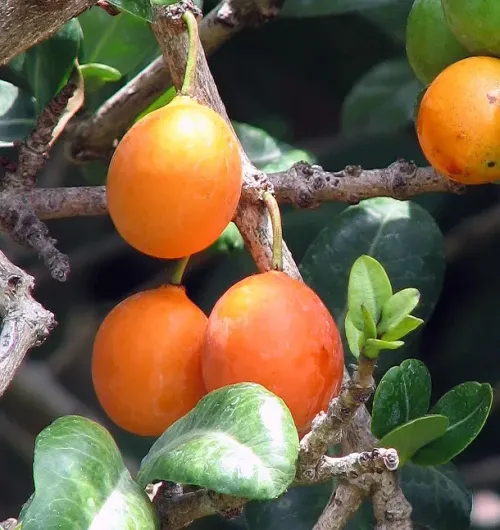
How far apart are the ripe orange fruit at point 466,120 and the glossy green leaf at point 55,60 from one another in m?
0.36

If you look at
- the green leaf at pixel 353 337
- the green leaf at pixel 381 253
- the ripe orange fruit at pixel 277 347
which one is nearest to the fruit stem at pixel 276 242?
the ripe orange fruit at pixel 277 347

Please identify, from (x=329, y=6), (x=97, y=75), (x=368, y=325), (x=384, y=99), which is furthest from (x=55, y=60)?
(x=368, y=325)

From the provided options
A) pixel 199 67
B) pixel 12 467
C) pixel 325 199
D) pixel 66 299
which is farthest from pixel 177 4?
pixel 12 467

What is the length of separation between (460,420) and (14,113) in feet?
1.74

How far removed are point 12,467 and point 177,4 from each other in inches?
34.9

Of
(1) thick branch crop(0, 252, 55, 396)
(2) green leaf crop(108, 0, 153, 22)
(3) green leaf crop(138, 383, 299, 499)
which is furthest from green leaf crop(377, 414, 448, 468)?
(2) green leaf crop(108, 0, 153, 22)

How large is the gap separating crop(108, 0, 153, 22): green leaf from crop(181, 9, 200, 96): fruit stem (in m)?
0.03

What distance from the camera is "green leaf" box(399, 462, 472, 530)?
818 millimetres

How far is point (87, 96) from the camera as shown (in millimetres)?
→ 978

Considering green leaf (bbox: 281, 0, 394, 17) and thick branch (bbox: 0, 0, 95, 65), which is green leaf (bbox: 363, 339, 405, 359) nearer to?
thick branch (bbox: 0, 0, 95, 65)

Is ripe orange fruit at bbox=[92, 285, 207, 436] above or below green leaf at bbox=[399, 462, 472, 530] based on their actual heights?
above

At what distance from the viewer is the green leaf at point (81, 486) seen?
0.51 metres

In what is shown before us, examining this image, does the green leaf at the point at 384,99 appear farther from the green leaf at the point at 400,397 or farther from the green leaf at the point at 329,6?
the green leaf at the point at 400,397

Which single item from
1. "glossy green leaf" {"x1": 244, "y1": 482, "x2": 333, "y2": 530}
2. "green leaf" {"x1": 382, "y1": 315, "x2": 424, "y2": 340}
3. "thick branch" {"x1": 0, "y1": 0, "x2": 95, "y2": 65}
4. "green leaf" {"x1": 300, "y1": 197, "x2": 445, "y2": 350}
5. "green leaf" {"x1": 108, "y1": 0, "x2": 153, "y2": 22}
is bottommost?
"glossy green leaf" {"x1": 244, "y1": 482, "x2": 333, "y2": 530}
